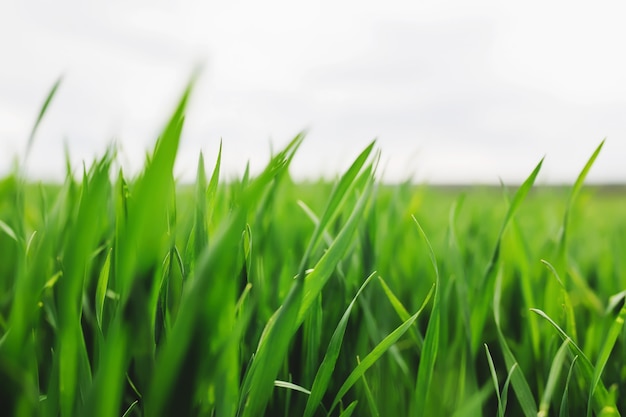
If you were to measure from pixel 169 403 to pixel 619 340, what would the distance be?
51 centimetres

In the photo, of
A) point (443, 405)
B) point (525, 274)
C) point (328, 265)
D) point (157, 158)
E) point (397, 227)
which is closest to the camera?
point (157, 158)

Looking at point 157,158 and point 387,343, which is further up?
point 157,158

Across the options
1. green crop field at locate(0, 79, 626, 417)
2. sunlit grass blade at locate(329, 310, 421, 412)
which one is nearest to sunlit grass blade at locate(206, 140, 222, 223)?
green crop field at locate(0, 79, 626, 417)

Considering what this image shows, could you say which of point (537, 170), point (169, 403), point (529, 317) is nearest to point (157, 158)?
point (169, 403)

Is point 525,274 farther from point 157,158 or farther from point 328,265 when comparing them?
point 157,158

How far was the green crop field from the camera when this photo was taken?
230 millimetres

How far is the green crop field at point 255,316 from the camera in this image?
0.76ft

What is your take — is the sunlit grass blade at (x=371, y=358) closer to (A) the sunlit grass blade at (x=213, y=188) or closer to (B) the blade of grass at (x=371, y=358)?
(B) the blade of grass at (x=371, y=358)

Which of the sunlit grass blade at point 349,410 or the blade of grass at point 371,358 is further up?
the blade of grass at point 371,358

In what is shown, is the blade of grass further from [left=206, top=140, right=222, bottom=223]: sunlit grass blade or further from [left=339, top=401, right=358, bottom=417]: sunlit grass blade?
[left=206, top=140, right=222, bottom=223]: sunlit grass blade

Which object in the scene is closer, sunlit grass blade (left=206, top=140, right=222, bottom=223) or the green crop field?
the green crop field

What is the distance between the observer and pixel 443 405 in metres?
0.43

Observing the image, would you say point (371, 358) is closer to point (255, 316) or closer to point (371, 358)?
point (371, 358)

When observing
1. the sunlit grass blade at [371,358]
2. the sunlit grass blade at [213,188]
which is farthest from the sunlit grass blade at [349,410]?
the sunlit grass blade at [213,188]
